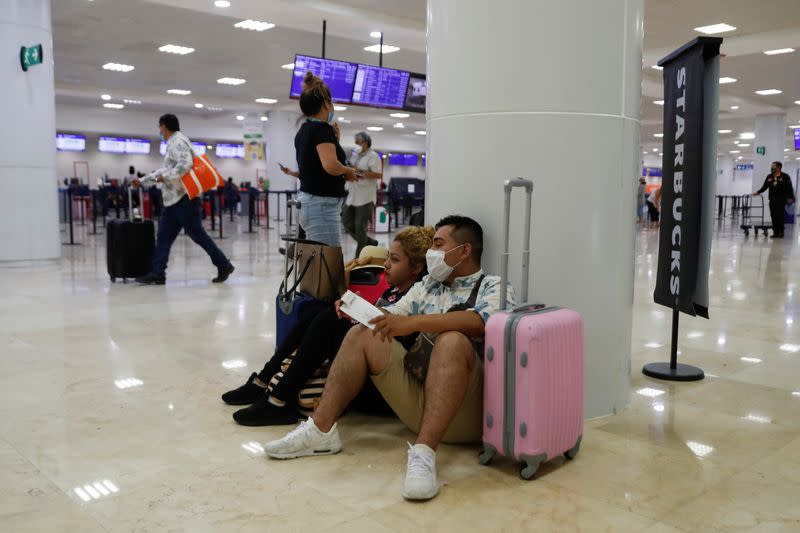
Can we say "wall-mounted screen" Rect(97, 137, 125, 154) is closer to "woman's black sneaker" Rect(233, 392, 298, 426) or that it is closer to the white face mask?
"woman's black sneaker" Rect(233, 392, 298, 426)

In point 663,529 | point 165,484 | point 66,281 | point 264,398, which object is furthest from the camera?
point 66,281

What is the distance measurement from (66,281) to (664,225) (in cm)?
580

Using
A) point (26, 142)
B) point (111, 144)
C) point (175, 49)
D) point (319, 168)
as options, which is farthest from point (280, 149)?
point (319, 168)

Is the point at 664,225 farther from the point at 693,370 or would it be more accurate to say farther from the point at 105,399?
the point at 105,399

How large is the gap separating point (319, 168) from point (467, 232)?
1.62 meters

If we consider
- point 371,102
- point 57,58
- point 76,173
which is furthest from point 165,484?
point 76,173

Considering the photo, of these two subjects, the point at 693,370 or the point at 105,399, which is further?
the point at 693,370

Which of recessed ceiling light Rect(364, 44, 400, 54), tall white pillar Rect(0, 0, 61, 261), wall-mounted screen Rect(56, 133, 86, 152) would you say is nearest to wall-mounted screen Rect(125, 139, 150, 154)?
wall-mounted screen Rect(56, 133, 86, 152)

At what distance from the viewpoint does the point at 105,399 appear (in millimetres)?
3160

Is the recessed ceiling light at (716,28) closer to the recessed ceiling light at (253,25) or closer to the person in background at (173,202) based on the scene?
the recessed ceiling light at (253,25)

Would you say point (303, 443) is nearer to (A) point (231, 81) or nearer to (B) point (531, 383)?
(B) point (531, 383)

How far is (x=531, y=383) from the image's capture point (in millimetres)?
2229

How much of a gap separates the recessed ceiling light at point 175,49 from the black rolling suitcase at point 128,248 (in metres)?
7.53

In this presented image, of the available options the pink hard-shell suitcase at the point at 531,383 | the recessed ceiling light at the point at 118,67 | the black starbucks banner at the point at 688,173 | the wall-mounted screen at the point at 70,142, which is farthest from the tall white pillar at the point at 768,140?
the wall-mounted screen at the point at 70,142
